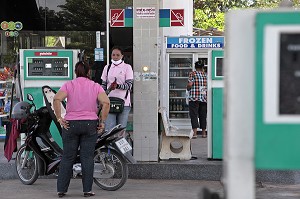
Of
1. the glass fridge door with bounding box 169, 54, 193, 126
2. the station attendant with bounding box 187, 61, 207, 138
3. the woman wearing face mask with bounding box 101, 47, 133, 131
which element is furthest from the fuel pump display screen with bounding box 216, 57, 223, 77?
the glass fridge door with bounding box 169, 54, 193, 126

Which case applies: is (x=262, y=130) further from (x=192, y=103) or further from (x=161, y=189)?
(x=192, y=103)

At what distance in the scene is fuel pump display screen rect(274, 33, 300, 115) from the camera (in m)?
3.25

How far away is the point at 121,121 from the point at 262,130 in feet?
22.0

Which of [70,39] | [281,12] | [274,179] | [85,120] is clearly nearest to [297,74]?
[281,12]

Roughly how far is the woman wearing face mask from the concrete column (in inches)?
4.5

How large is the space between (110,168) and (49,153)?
93cm

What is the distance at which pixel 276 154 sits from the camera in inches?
130

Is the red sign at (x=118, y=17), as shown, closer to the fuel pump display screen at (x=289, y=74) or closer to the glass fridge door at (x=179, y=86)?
the glass fridge door at (x=179, y=86)

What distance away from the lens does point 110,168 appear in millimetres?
8633

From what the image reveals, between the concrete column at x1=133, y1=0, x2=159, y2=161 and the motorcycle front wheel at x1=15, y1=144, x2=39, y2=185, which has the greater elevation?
the concrete column at x1=133, y1=0, x2=159, y2=161

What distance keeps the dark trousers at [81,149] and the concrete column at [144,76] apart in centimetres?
178

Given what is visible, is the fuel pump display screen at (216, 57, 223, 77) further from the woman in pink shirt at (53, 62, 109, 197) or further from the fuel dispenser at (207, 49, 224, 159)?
the woman in pink shirt at (53, 62, 109, 197)

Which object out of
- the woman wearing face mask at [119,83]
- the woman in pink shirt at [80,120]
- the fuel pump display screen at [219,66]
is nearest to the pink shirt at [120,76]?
the woman wearing face mask at [119,83]

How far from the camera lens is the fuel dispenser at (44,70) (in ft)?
33.0
